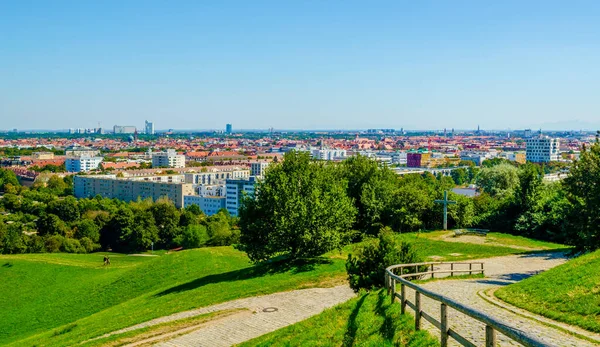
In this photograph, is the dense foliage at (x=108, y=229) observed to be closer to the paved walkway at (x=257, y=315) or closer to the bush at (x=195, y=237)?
the bush at (x=195, y=237)

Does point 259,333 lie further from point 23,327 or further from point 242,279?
point 23,327

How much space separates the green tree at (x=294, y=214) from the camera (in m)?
28.2

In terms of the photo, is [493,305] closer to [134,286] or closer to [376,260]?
[376,260]

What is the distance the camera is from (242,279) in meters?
27.0

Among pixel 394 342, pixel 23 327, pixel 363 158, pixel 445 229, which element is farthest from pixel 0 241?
pixel 394 342

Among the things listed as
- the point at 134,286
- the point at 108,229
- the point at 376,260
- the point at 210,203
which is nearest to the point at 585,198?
the point at 376,260

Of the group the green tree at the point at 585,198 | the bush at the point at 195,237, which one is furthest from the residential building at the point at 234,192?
the green tree at the point at 585,198

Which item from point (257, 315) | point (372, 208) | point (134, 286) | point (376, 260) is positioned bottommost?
point (134, 286)

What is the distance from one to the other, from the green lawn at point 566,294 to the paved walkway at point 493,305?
0.62 m

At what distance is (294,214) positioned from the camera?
28.2m

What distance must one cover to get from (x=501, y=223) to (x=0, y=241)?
5812 centimetres

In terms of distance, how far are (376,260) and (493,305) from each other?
4.45 meters

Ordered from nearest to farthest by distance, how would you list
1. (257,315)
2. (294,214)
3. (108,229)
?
1. (257,315)
2. (294,214)
3. (108,229)

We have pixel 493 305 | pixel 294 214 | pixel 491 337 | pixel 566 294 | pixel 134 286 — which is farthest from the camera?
pixel 134 286
